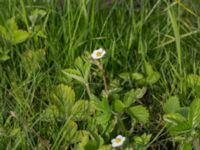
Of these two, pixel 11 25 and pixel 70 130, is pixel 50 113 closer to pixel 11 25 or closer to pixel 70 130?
pixel 70 130

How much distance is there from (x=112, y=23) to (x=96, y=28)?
9 centimetres

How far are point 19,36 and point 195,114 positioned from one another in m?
0.77

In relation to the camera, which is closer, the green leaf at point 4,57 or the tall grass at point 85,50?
the tall grass at point 85,50

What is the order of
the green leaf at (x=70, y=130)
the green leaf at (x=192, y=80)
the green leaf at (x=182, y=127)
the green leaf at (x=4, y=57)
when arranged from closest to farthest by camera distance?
the green leaf at (x=182, y=127) → the green leaf at (x=70, y=130) → the green leaf at (x=192, y=80) → the green leaf at (x=4, y=57)

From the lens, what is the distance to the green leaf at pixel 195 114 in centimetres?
169

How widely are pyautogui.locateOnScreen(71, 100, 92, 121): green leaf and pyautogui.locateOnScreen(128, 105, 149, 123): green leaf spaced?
0.14 m

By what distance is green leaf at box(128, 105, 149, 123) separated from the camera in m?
1.81

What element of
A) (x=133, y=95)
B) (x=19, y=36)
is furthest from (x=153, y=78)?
(x=19, y=36)

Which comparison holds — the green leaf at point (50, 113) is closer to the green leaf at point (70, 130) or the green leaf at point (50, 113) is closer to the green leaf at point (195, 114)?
the green leaf at point (70, 130)

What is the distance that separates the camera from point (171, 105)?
185 cm

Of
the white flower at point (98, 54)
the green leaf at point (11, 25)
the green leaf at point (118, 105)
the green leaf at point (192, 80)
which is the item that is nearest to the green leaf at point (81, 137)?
the green leaf at point (118, 105)

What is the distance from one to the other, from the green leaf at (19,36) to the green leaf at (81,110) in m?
0.39

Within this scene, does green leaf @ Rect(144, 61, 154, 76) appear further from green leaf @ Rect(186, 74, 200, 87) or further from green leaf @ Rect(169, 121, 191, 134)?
green leaf @ Rect(169, 121, 191, 134)

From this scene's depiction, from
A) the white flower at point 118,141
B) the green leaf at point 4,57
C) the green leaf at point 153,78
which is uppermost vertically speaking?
the green leaf at point 4,57
